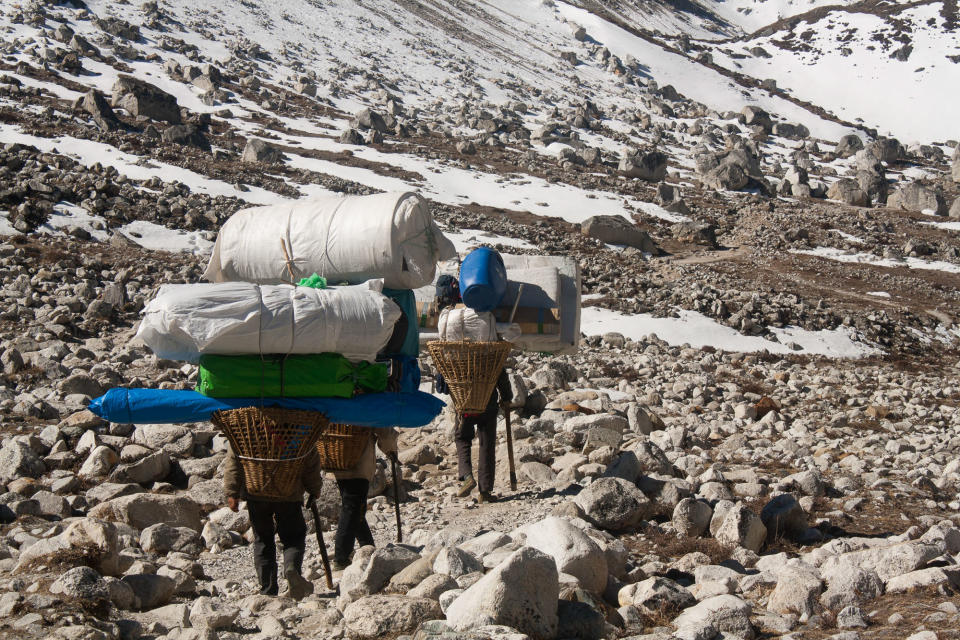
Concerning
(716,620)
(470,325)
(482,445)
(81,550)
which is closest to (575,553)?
(716,620)

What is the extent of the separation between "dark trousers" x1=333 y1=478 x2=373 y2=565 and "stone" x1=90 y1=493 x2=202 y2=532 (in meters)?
1.16

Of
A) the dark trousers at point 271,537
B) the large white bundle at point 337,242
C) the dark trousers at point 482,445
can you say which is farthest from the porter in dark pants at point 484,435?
the dark trousers at point 271,537

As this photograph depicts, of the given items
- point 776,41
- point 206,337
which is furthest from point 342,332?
point 776,41

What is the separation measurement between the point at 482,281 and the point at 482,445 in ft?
3.96

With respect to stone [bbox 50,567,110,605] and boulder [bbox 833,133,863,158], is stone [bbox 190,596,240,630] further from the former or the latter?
boulder [bbox 833,133,863,158]

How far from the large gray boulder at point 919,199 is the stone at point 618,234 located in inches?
688

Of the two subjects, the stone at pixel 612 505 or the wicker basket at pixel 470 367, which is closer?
the stone at pixel 612 505

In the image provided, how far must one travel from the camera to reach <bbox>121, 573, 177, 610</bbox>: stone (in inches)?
142

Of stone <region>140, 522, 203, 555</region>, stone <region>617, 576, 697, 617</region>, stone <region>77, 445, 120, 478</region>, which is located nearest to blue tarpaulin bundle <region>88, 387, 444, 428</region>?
stone <region>140, 522, 203, 555</region>

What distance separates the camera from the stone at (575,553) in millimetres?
3688

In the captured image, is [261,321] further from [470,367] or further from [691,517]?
[691,517]

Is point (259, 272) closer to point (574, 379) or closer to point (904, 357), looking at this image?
point (574, 379)

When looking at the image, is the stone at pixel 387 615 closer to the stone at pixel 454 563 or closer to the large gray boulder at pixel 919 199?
the stone at pixel 454 563

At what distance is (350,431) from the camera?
177 inches
